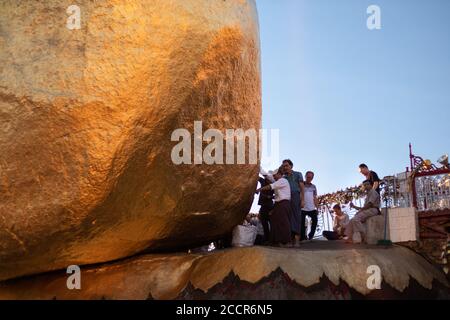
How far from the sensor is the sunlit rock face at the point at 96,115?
16.8 ft

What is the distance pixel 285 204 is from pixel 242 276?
1776mm

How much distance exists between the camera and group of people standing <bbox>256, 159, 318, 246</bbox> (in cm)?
695

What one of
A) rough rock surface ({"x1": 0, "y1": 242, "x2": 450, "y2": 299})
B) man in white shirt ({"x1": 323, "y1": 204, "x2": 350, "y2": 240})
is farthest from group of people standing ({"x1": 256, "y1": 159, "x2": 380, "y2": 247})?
rough rock surface ({"x1": 0, "y1": 242, "x2": 450, "y2": 299})

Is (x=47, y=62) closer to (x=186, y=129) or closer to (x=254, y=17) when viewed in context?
(x=186, y=129)

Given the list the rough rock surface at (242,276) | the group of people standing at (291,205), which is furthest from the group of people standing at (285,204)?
the rough rock surface at (242,276)

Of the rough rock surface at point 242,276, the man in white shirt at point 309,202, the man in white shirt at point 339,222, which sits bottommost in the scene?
the rough rock surface at point 242,276

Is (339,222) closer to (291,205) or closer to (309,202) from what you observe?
(309,202)

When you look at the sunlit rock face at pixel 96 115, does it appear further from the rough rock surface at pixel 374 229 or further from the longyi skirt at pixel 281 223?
the rough rock surface at pixel 374 229

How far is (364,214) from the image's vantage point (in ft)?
25.0

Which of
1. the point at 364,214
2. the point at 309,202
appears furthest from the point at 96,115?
the point at 309,202

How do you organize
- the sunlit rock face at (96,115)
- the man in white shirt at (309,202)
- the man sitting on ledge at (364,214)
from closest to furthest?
the sunlit rock face at (96,115) < the man sitting on ledge at (364,214) < the man in white shirt at (309,202)
